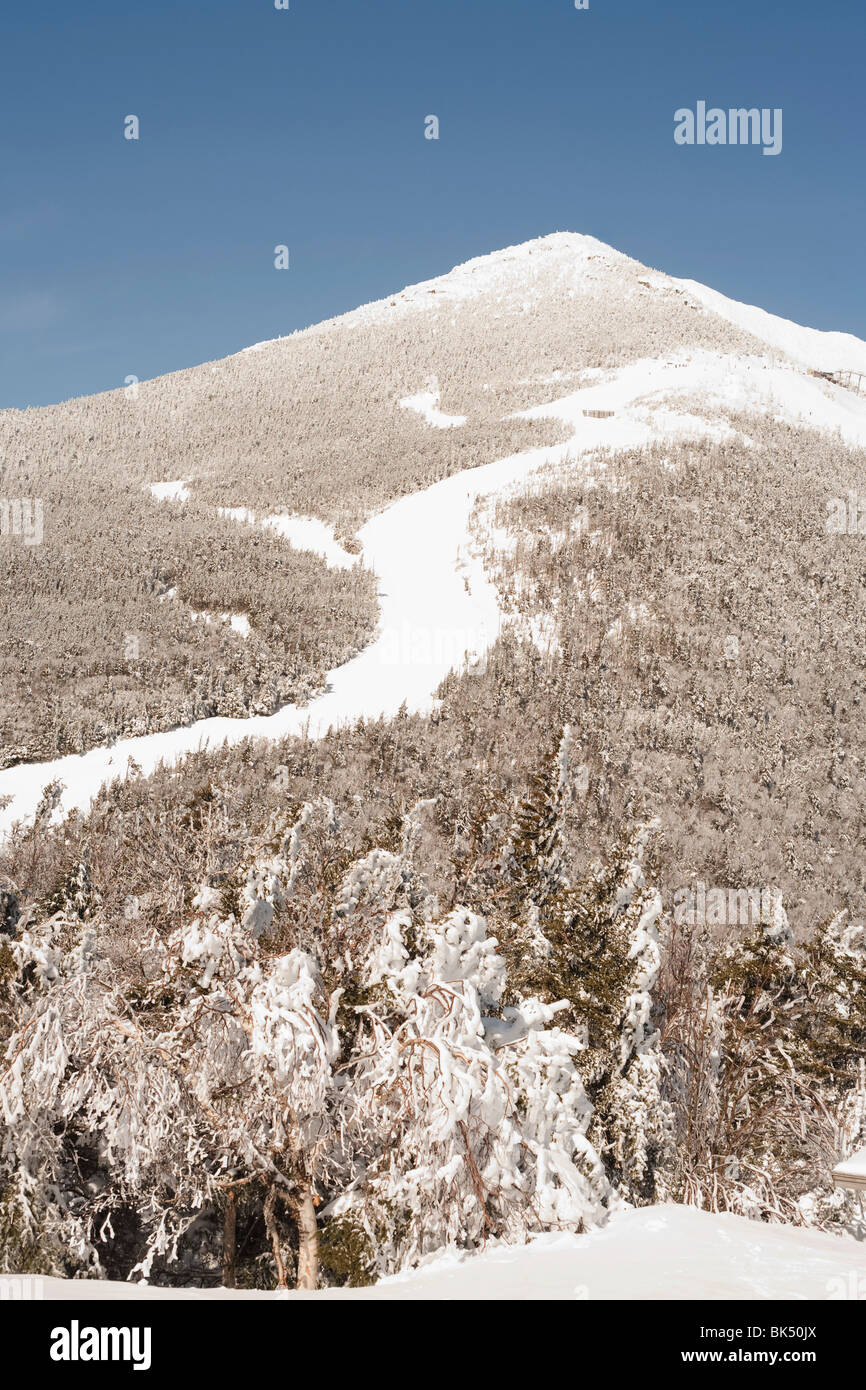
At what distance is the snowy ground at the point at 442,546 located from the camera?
21594 mm

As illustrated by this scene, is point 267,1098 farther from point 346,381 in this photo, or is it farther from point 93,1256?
point 346,381

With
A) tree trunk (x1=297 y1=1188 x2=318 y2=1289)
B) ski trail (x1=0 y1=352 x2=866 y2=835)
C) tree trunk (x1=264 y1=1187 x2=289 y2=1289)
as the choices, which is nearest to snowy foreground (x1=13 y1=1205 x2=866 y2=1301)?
tree trunk (x1=297 y1=1188 x2=318 y2=1289)

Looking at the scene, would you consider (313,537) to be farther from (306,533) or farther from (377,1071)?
(377,1071)

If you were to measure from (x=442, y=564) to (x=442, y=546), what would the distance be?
2165 mm

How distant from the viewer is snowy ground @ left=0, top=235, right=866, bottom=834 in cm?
2159

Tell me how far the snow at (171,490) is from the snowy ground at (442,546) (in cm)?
19

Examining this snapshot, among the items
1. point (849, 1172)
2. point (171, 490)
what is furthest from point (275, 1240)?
point (171, 490)

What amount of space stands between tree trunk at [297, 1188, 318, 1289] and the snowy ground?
1447cm

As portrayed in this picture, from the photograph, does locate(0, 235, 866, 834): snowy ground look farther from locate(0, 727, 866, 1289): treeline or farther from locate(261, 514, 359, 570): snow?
locate(0, 727, 866, 1289): treeline

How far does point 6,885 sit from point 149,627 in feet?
63.8

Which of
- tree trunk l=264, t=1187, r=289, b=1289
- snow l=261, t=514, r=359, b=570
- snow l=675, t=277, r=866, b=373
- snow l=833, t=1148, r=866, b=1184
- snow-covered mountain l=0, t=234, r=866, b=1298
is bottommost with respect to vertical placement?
tree trunk l=264, t=1187, r=289, b=1289

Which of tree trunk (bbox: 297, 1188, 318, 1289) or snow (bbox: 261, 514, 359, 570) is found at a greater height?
snow (bbox: 261, 514, 359, 570)

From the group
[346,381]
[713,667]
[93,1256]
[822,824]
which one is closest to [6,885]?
[93,1256]

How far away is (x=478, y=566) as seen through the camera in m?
34.6
